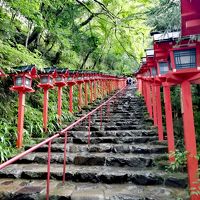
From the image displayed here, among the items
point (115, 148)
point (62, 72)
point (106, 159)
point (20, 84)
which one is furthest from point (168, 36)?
point (62, 72)

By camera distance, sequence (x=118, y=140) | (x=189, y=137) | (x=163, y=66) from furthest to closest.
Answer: (x=118, y=140) < (x=163, y=66) < (x=189, y=137)

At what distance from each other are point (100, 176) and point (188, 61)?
260cm

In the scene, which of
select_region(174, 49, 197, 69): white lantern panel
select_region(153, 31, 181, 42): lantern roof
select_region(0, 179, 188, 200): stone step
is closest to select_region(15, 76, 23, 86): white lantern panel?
select_region(0, 179, 188, 200): stone step

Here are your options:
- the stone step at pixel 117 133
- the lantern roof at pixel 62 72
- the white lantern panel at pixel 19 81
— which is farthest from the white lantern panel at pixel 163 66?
the lantern roof at pixel 62 72

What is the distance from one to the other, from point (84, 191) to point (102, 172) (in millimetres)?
727

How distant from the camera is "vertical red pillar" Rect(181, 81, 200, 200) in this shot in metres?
3.77

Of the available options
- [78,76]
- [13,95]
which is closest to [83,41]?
[78,76]

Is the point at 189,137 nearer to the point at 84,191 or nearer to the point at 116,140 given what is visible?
the point at 84,191

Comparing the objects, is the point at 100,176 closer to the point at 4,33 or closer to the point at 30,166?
the point at 30,166

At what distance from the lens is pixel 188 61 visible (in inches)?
147

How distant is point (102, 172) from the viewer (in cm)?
480

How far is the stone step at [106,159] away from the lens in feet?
17.3

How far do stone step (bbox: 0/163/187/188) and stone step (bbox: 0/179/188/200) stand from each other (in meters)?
0.13

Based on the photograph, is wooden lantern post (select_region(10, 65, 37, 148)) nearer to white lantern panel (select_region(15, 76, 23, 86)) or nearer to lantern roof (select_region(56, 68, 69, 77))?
white lantern panel (select_region(15, 76, 23, 86))
